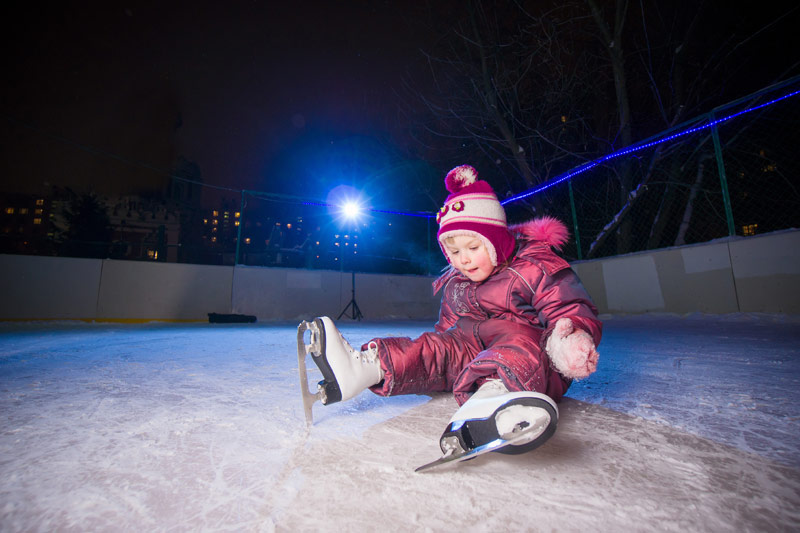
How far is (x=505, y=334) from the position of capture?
90 cm

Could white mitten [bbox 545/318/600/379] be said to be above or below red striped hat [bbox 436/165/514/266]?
below

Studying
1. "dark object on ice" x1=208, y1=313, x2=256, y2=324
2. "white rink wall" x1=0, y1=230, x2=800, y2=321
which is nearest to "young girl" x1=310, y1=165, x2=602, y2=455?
"white rink wall" x1=0, y1=230, x2=800, y2=321

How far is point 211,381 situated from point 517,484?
1161mm

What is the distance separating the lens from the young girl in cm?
62

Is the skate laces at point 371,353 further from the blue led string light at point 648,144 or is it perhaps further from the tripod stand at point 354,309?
the tripod stand at point 354,309

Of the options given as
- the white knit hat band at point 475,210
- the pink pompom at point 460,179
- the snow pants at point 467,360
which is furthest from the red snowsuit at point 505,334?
the pink pompom at point 460,179

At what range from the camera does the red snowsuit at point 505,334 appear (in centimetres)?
78

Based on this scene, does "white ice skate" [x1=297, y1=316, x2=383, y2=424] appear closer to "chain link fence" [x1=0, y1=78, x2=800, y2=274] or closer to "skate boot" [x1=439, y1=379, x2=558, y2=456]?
"skate boot" [x1=439, y1=379, x2=558, y2=456]

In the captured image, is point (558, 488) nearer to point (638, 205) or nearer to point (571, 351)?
point (571, 351)

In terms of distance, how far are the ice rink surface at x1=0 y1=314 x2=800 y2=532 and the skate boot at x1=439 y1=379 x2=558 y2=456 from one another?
36 millimetres

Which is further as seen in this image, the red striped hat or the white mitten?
the red striped hat

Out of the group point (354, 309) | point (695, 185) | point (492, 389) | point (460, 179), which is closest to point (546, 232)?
point (460, 179)

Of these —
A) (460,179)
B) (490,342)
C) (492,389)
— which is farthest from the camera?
(460,179)

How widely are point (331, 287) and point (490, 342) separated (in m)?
5.26
